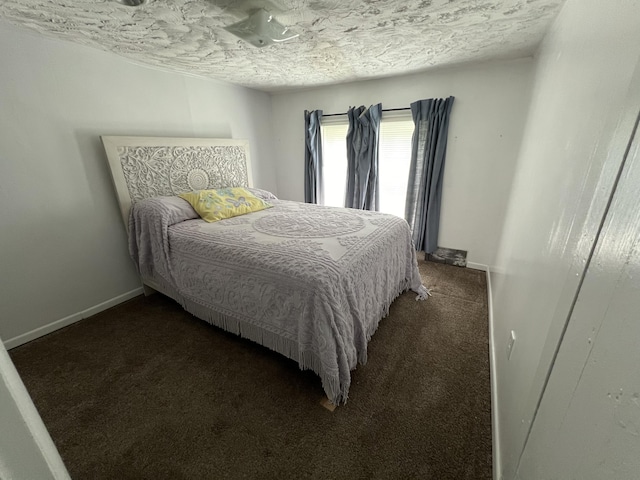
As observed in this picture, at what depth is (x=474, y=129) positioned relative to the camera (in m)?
2.63

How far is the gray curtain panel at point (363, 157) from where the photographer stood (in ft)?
10.0

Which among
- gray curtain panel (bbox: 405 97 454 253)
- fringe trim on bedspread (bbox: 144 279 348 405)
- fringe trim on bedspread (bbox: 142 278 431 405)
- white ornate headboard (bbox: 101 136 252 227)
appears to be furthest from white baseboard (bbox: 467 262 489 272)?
white ornate headboard (bbox: 101 136 252 227)

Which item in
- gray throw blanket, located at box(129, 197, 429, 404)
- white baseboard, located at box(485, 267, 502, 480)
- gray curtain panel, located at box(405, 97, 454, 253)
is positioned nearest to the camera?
white baseboard, located at box(485, 267, 502, 480)

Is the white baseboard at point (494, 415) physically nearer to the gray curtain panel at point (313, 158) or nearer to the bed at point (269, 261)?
the bed at point (269, 261)

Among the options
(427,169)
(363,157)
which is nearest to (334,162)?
(363,157)

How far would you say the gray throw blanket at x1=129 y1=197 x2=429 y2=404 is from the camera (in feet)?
4.40

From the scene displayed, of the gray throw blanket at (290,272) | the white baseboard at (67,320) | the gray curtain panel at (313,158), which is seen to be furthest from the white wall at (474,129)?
the white baseboard at (67,320)

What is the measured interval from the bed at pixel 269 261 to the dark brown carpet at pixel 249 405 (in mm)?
170

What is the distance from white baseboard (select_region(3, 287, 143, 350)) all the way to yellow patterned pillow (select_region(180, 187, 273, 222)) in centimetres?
106

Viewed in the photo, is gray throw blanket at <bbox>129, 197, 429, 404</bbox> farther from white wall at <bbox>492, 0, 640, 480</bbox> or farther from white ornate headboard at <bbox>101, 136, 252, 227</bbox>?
white wall at <bbox>492, 0, 640, 480</bbox>

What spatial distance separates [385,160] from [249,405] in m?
2.90

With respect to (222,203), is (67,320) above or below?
below

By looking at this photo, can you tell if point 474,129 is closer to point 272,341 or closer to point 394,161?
point 394,161

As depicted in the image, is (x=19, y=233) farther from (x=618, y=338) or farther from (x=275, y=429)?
(x=618, y=338)
